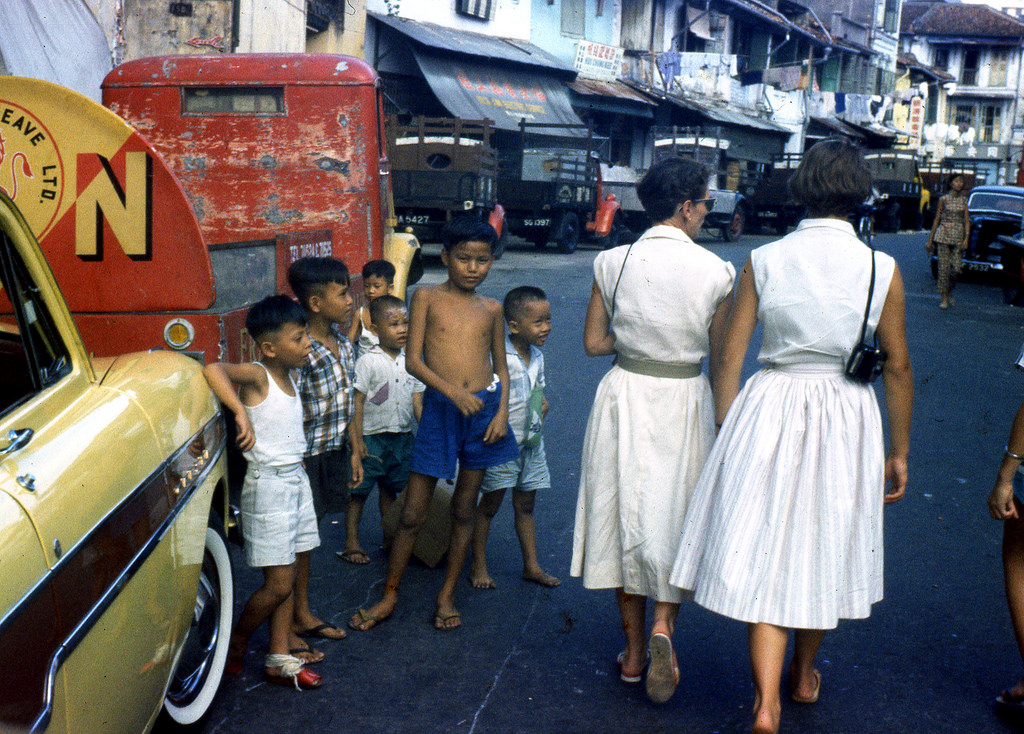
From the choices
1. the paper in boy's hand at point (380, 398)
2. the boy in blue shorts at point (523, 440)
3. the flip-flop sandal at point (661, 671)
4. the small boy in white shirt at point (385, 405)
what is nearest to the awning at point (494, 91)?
the small boy in white shirt at point (385, 405)

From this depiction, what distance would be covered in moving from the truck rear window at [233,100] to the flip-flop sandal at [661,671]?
585 centimetres

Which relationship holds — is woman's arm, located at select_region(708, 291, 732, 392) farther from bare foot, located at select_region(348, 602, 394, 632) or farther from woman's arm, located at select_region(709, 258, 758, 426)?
bare foot, located at select_region(348, 602, 394, 632)

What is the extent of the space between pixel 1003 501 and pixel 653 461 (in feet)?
3.37

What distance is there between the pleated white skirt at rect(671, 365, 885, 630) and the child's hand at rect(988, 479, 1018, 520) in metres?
0.38

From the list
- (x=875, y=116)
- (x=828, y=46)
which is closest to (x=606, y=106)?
(x=828, y=46)

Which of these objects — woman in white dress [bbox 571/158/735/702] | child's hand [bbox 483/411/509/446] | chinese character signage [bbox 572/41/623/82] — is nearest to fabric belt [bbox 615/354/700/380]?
woman in white dress [bbox 571/158/735/702]

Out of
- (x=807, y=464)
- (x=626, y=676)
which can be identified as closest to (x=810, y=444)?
(x=807, y=464)

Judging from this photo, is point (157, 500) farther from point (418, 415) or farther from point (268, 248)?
point (268, 248)

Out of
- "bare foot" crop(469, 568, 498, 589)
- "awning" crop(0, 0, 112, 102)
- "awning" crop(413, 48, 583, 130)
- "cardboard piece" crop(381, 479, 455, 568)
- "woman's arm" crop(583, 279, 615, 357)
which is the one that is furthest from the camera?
"awning" crop(413, 48, 583, 130)

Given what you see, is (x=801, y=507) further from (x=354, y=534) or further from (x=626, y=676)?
(x=354, y=534)

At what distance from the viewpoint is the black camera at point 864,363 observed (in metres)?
2.96

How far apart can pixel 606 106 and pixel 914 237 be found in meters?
10.9

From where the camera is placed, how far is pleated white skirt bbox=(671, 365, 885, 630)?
296 cm

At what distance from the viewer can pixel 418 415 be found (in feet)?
14.6
